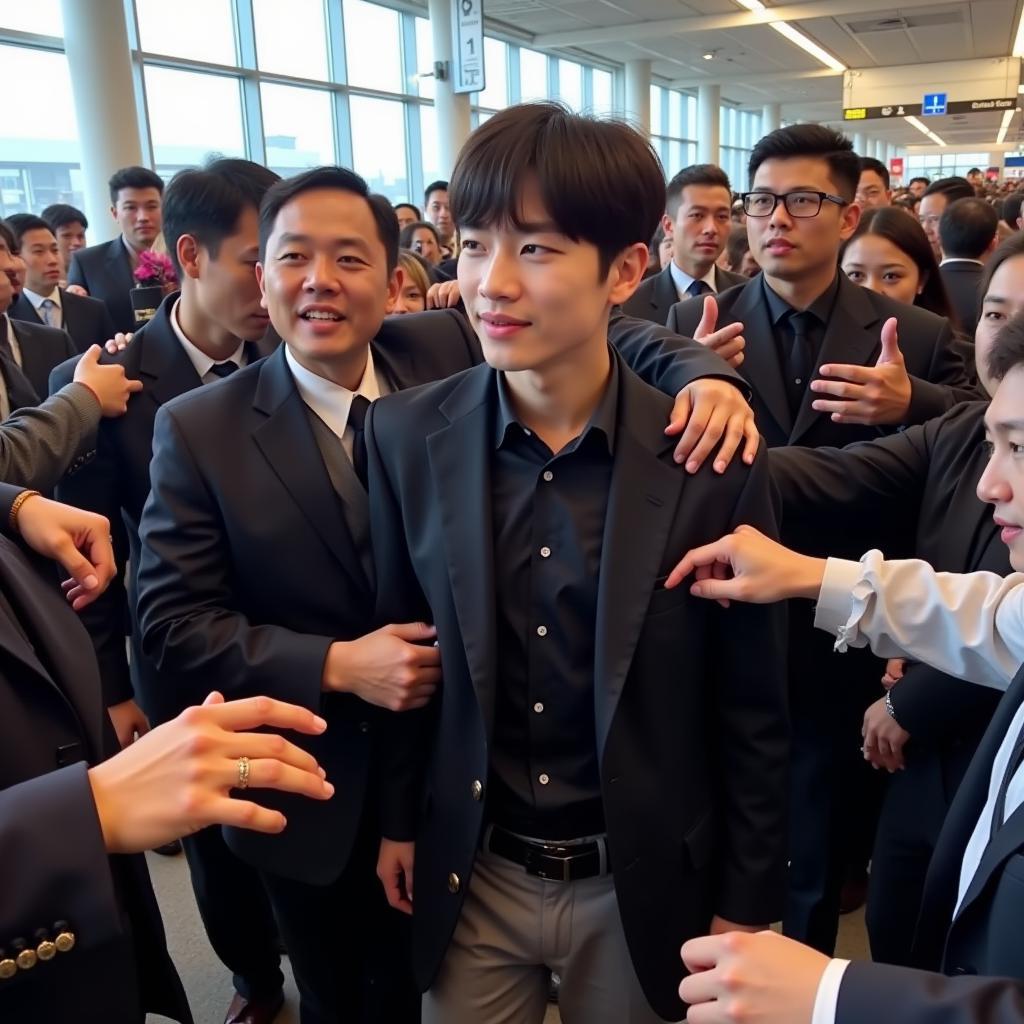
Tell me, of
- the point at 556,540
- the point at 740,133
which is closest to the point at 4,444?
the point at 556,540

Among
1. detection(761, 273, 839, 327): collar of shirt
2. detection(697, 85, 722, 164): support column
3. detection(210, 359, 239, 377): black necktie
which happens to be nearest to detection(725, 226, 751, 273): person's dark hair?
detection(761, 273, 839, 327): collar of shirt

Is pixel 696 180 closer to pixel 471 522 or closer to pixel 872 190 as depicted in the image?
pixel 872 190

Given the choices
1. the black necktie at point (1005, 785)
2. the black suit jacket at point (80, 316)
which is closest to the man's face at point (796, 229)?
the black necktie at point (1005, 785)

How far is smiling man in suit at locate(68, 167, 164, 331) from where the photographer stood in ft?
15.8

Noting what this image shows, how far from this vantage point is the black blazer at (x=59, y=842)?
84 centimetres

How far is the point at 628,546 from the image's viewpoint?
117 cm

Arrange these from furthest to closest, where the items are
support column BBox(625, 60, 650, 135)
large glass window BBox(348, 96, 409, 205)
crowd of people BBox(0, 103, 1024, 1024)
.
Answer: support column BBox(625, 60, 650, 135) < large glass window BBox(348, 96, 409, 205) < crowd of people BBox(0, 103, 1024, 1024)

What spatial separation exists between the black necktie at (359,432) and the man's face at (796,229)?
1238mm

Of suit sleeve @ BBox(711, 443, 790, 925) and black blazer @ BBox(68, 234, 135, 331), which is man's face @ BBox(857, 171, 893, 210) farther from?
suit sleeve @ BBox(711, 443, 790, 925)

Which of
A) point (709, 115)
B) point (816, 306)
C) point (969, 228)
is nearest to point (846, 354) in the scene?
point (816, 306)

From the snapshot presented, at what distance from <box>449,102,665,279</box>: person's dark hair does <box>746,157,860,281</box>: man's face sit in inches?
47.5

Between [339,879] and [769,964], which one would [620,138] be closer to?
[769,964]

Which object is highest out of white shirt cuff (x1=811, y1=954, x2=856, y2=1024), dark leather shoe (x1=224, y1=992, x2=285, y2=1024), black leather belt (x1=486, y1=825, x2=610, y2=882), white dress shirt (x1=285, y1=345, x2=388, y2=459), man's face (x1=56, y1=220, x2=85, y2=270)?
man's face (x1=56, y1=220, x2=85, y2=270)

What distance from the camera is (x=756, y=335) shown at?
2.35m
